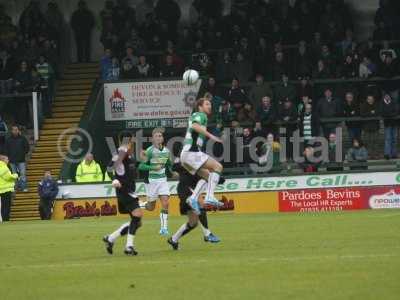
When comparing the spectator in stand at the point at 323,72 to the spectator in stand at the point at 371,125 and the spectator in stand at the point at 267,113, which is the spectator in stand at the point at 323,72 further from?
the spectator in stand at the point at 267,113

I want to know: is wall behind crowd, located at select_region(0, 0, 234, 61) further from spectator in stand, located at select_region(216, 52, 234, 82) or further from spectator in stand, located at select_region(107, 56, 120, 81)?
spectator in stand, located at select_region(216, 52, 234, 82)

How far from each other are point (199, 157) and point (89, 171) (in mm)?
14648

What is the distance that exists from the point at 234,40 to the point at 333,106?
4.21 meters

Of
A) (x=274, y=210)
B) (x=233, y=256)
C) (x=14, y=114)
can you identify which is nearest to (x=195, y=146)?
(x=233, y=256)

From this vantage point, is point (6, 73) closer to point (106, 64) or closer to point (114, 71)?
point (106, 64)

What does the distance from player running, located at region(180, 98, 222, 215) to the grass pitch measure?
2.79 ft

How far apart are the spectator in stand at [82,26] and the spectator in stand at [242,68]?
5.86 metres

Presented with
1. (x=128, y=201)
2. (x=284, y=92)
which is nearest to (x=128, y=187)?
(x=128, y=201)

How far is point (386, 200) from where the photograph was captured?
30188mm

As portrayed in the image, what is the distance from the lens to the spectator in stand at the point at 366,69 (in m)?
32.0

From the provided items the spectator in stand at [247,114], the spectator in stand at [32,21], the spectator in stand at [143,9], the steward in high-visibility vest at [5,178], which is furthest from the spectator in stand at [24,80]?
the spectator in stand at [247,114]

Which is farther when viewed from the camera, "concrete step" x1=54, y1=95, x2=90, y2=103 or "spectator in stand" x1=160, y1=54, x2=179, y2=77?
"concrete step" x1=54, y1=95, x2=90, y2=103

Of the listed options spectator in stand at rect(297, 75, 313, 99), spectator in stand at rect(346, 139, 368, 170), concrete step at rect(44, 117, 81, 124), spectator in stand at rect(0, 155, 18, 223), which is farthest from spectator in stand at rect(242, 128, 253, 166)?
concrete step at rect(44, 117, 81, 124)

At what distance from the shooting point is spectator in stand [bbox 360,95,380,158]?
31234 millimetres
